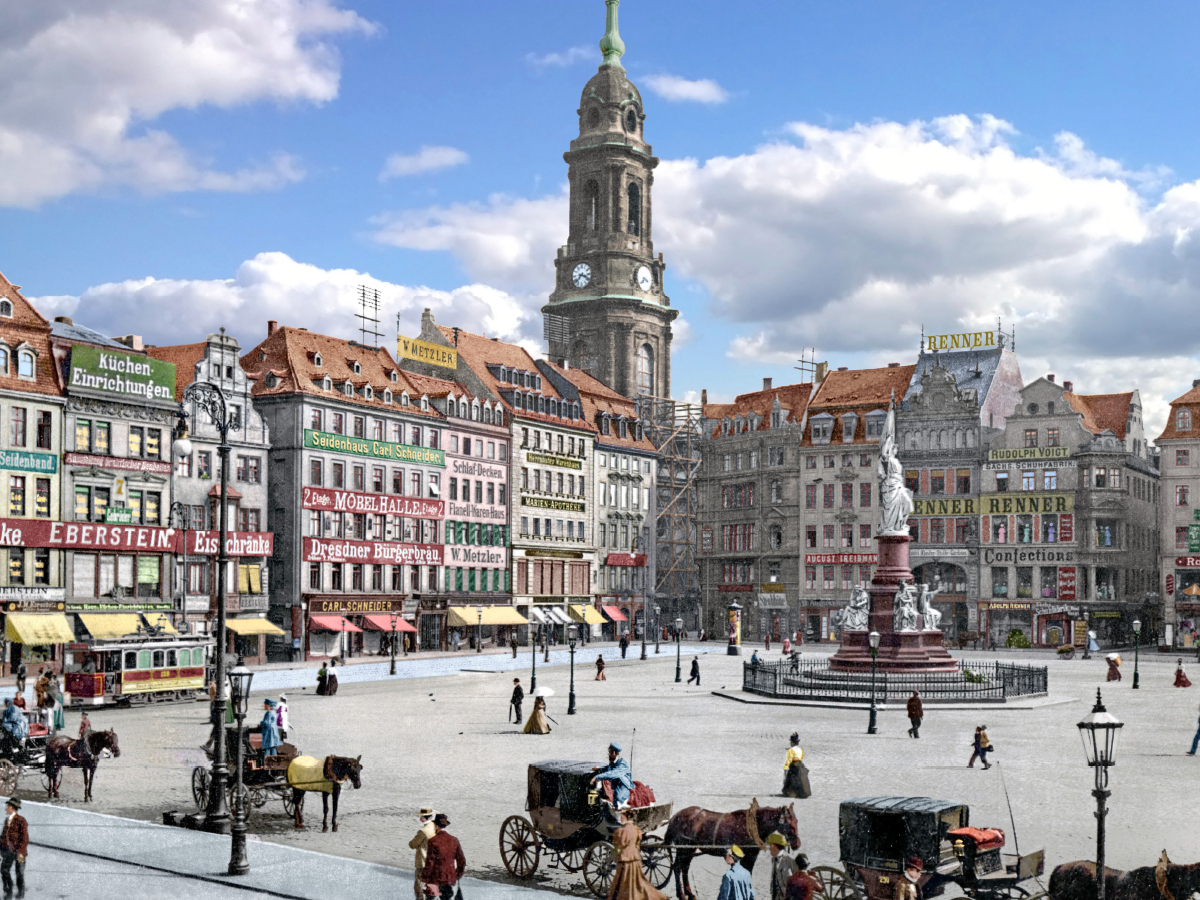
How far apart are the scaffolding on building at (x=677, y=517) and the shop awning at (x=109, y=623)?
166 ft

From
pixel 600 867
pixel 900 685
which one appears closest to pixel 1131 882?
pixel 600 867

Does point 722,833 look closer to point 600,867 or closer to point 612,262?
point 600,867

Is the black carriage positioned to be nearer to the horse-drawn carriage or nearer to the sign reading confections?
the horse-drawn carriage

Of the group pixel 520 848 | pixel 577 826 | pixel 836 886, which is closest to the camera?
pixel 836 886

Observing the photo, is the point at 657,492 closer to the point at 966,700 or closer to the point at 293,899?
the point at 966,700

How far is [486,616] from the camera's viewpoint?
287ft

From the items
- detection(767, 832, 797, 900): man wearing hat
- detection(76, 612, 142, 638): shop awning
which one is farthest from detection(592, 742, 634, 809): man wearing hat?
detection(76, 612, 142, 638): shop awning

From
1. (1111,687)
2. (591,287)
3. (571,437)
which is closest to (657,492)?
(571,437)

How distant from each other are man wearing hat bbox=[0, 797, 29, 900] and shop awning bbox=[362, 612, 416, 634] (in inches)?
2395

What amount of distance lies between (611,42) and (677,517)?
45.5 meters

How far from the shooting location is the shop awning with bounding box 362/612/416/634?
78.8 metres

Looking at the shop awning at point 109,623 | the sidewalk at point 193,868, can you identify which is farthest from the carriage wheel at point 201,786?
the shop awning at point 109,623

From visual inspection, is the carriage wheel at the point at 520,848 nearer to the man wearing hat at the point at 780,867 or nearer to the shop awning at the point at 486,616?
the man wearing hat at the point at 780,867

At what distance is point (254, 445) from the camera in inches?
2889
